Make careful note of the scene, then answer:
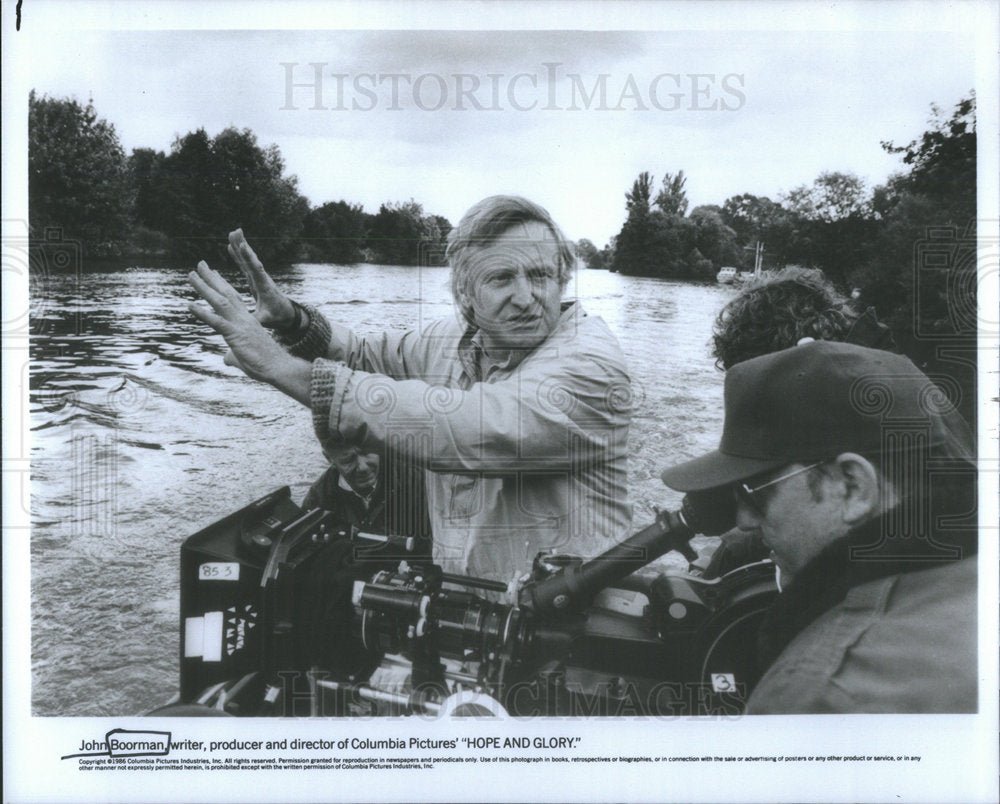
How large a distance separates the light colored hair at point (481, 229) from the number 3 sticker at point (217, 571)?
116 cm

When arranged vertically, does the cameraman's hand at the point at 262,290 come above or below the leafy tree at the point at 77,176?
below

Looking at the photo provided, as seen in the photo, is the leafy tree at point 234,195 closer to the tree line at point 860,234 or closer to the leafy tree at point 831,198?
the tree line at point 860,234

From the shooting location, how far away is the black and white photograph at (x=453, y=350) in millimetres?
2916

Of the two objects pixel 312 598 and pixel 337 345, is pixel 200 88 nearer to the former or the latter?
pixel 337 345

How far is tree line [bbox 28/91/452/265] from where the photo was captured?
297 cm

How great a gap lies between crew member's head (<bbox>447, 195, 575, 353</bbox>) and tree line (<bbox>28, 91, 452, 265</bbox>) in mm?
113

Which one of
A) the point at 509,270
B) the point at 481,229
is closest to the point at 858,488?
the point at 509,270

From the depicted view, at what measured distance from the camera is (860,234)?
302 cm

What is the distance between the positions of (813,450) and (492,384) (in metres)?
1.03

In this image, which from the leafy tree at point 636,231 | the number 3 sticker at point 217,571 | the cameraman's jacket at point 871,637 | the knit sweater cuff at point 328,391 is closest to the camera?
the cameraman's jacket at point 871,637

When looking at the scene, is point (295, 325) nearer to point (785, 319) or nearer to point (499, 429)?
point (499, 429)

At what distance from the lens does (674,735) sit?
9.88 feet

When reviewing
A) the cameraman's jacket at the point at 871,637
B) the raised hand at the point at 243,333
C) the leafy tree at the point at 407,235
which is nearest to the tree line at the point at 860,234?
the leafy tree at the point at 407,235

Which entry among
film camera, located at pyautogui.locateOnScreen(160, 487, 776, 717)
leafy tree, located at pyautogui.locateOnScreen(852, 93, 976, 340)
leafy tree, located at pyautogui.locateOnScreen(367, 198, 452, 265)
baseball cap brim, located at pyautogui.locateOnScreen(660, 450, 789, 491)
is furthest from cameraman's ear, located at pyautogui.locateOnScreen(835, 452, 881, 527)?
leafy tree, located at pyautogui.locateOnScreen(367, 198, 452, 265)
